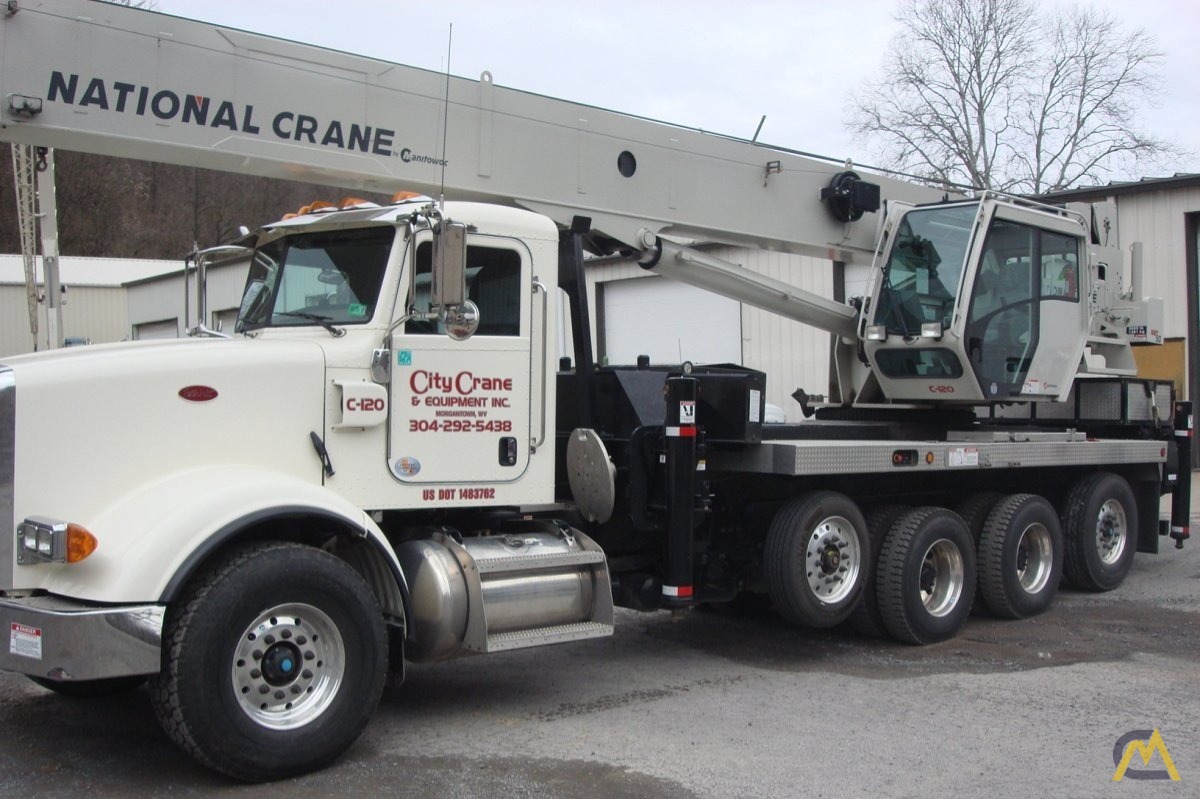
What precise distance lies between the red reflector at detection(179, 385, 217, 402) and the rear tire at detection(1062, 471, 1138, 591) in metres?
7.92

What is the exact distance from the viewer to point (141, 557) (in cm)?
493

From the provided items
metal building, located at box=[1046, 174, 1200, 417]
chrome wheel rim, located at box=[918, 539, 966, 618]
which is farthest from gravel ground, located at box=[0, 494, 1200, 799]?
metal building, located at box=[1046, 174, 1200, 417]

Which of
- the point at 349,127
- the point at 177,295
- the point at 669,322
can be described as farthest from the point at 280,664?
the point at 177,295

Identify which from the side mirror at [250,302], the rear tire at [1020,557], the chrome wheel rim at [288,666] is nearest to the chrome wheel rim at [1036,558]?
the rear tire at [1020,557]

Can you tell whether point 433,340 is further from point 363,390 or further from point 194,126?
point 194,126

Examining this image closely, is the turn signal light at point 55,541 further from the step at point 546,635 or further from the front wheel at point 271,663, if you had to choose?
the step at point 546,635

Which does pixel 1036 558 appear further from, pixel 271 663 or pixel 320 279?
pixel 271 663

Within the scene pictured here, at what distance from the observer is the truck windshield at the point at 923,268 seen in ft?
31.1

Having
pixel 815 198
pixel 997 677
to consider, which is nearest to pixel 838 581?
pixel 997 677

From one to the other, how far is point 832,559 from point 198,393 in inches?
174

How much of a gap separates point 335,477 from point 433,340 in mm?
908

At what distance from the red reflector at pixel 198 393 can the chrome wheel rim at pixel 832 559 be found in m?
4.03

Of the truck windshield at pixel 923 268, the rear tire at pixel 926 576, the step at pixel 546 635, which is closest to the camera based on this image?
the step at pixel 546 635

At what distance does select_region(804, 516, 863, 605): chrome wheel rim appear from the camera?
7.77 meters
